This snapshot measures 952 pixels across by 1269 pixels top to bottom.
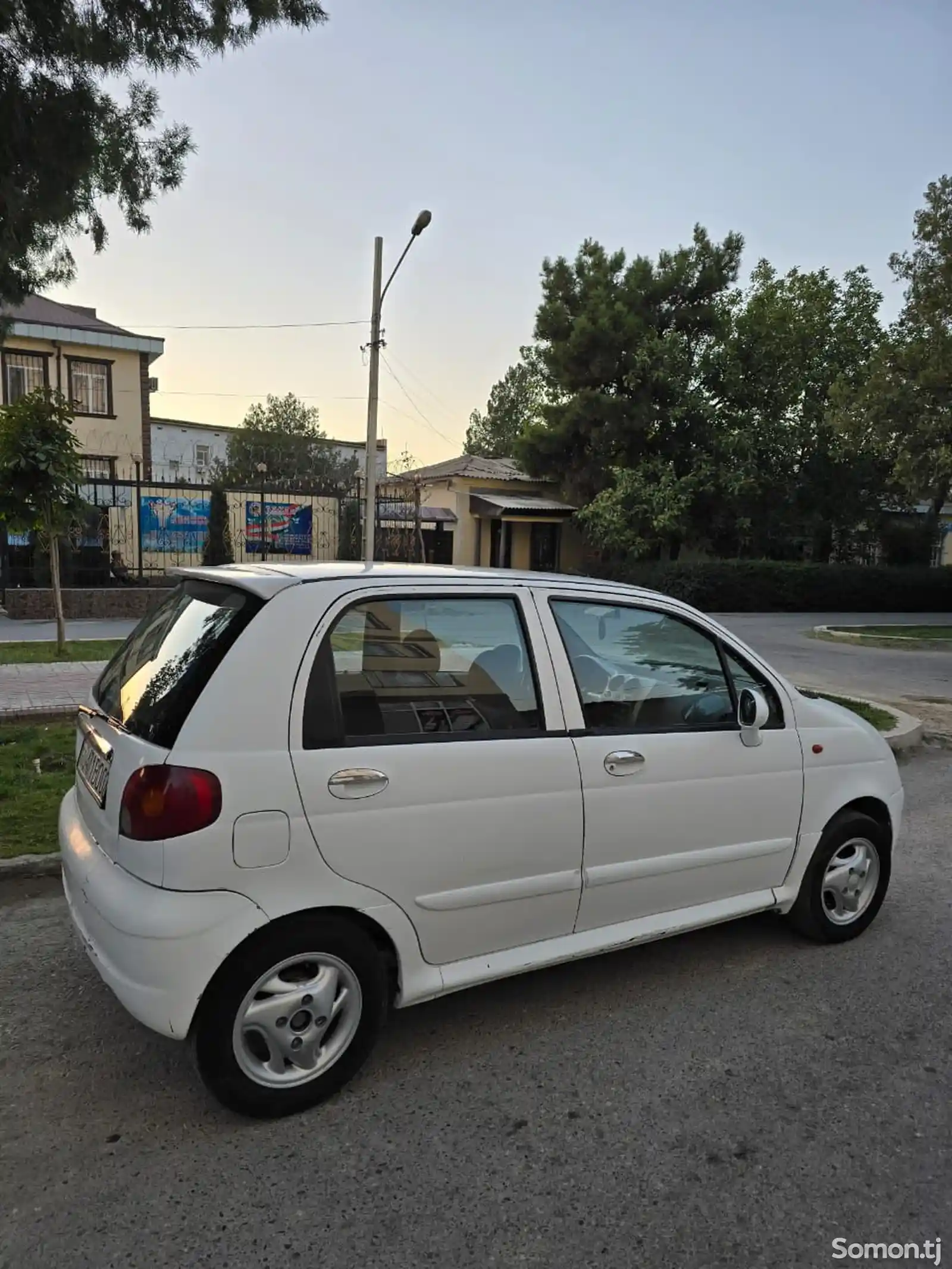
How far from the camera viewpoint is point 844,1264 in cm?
216

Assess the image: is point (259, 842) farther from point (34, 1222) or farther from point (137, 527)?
point (137, 527)

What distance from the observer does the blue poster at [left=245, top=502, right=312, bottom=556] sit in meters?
21.6

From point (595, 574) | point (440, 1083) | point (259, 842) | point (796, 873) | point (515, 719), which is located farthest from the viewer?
point (595, 574)

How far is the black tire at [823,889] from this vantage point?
3834 mm

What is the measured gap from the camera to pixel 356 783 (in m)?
2.67

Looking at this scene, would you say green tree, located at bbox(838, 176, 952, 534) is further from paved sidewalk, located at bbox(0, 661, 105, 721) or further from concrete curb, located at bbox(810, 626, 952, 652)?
paved sidewalk, located at bbox(0, 661, 105, 721)

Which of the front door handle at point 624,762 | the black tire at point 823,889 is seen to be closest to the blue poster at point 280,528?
the black tire at point 823,889

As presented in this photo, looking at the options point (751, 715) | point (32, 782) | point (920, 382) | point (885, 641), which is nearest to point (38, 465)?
point (32, 782)

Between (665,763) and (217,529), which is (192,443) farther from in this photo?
(665,763)

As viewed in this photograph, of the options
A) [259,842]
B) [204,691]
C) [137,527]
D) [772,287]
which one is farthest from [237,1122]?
[772,287]

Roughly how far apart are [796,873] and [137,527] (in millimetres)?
19855

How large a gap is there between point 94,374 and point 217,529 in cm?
1108

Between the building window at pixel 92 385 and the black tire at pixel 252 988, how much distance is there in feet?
94.9

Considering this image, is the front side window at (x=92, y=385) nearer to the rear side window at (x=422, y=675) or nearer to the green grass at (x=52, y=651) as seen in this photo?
the green grass at (x=52, y=651)
